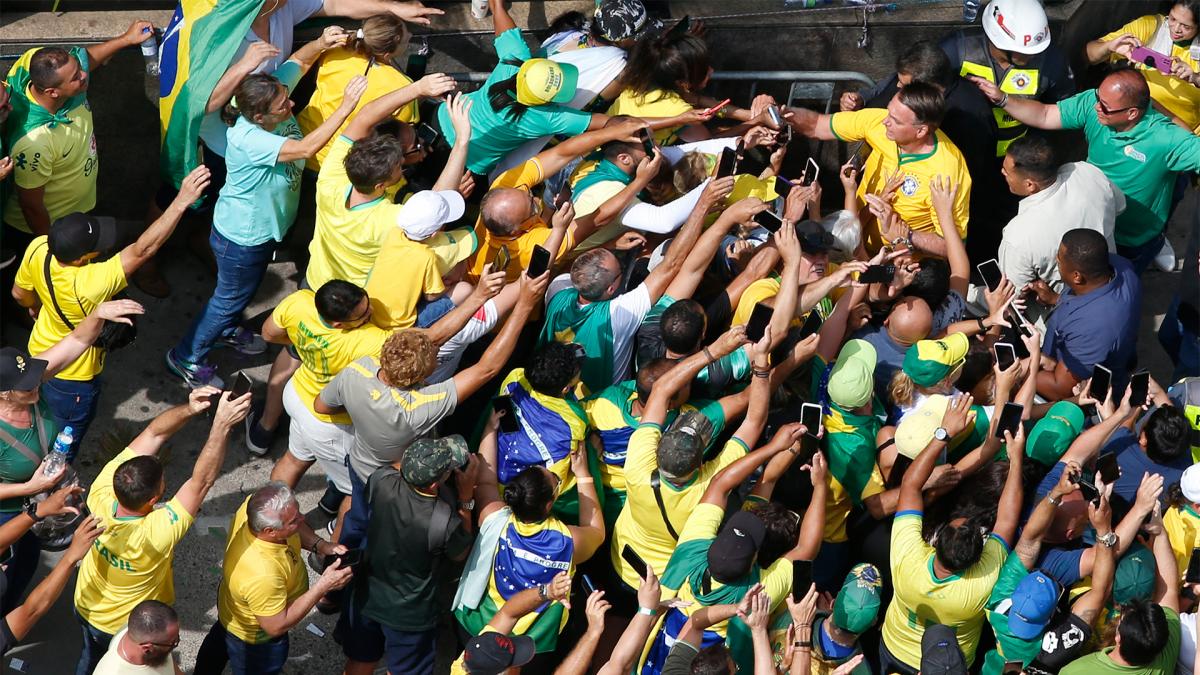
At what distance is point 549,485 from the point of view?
6.74 meters

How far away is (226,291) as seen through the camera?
8547 mm

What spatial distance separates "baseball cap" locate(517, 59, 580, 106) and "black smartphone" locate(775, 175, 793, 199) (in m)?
1.31

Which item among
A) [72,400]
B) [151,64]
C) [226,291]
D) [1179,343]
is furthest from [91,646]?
[1179,343]

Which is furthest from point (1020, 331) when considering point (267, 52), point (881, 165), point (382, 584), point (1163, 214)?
point (267, 52)

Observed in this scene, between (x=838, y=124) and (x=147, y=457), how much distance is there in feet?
14.5

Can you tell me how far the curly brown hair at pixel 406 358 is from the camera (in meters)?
7.04

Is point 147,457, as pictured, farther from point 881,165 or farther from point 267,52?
point 881,165

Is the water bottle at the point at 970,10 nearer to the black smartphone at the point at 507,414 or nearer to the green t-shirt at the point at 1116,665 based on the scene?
the black smartphone at the point at 507,414

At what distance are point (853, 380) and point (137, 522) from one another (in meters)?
3.39

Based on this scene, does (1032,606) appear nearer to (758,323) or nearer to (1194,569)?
(1194,569)

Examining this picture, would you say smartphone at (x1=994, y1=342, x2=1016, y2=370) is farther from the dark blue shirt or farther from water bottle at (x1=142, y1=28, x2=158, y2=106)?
water bottle at (x1=142, y1=28, x2=158, y2=106)

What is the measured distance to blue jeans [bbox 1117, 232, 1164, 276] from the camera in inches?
371

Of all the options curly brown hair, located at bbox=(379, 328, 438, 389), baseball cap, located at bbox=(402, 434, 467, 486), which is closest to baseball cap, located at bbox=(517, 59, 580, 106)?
curly brown hair, located at bbox=(379, 328, 438, 389)

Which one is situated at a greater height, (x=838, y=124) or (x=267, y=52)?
(x=267, y=52)
